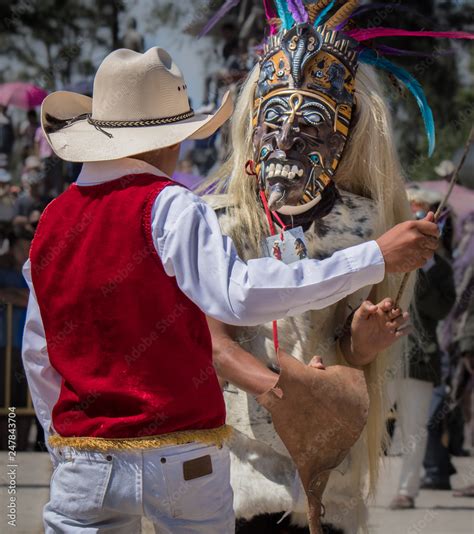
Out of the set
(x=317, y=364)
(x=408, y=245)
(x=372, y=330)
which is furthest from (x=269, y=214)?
(x=408, y=245)

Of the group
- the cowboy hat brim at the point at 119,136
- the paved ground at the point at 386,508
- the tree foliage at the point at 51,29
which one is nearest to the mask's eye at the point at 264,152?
the cowboy hat brim at the point at 119,136

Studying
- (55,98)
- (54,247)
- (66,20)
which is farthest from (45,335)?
(66,20)

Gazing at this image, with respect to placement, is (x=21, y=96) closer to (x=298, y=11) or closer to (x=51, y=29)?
(x=51, y=29)

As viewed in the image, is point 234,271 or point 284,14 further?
point 284,14

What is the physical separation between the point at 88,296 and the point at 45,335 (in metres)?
0.26

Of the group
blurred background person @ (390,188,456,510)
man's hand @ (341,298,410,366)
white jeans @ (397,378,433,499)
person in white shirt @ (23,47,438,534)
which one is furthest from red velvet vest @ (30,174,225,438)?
white jeans @ (397,378,433,499)

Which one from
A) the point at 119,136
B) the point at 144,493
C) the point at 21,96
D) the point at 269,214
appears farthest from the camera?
the point at 21,96

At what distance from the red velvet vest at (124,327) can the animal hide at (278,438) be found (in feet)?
2.21

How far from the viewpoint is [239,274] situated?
2.55m

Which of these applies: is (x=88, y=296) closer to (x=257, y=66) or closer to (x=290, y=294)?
(x=290, y=294)

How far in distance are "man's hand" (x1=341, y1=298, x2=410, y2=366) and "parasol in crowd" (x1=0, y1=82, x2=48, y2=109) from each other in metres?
6.49

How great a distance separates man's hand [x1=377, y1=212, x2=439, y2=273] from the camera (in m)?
2.65

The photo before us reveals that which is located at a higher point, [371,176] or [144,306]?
[371,176]

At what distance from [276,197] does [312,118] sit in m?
0.31
